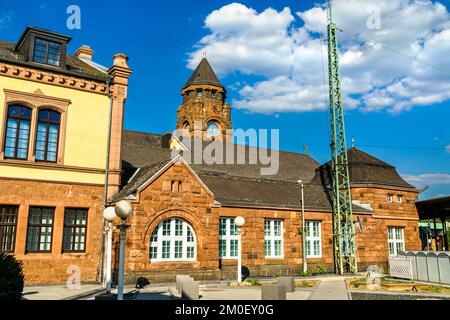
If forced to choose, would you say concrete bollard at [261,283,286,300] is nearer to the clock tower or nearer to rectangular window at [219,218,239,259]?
rectangular window at [219,218,239,259]

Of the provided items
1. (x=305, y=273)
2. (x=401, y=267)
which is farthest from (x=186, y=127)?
(x=401, y=267)

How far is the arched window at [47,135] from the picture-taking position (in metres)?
21.0

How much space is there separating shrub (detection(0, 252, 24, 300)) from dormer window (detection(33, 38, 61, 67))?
1336cm

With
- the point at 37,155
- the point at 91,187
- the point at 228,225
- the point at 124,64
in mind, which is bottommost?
the point at 228,225

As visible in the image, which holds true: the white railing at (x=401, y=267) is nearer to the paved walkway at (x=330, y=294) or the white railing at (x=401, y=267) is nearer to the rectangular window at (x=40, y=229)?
the paved walkway at (x=330, y=294)

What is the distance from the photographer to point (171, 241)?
21094 mm

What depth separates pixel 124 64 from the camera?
23891mm

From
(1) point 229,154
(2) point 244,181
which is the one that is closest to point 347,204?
(2) point 244,181

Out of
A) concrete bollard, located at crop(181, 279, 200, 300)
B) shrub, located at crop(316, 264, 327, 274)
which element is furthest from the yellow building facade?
shrub, located at crop(316, 264, 327, 274)

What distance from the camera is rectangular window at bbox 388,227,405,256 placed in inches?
1270

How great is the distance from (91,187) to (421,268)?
1897 cm

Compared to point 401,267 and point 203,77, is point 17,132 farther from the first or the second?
point 203,77
